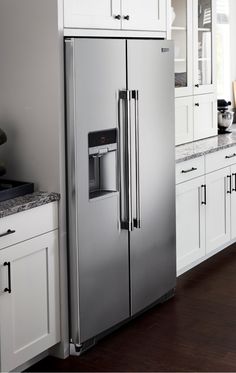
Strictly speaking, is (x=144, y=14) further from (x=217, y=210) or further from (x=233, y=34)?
(x=233, y=34)

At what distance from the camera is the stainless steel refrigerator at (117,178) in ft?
11.0

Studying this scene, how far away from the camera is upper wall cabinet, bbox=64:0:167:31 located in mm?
3294

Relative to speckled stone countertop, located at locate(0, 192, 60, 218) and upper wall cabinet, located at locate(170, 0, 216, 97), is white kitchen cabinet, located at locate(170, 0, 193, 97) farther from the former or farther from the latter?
speckled stone countertop, located at locate(0, 192, 60, 218)

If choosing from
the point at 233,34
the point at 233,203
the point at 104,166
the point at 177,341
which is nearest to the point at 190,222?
the point at 233,203

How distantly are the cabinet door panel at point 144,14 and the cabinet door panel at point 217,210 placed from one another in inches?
49.9

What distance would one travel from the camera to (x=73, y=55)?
10.6 feet

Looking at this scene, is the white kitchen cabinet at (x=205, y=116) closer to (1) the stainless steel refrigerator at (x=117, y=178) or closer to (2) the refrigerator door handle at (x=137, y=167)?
(1) the stainless steel refrigerator at (x=117, y=178)

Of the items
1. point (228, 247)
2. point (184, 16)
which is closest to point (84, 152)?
point (184, 16)

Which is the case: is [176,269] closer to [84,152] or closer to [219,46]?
[84,152]

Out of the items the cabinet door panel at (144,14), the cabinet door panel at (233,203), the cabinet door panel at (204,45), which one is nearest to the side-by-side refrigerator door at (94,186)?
the cabinet door panel at (144,14)

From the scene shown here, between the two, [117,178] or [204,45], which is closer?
[117,178]

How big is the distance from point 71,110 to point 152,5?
3.39 ft

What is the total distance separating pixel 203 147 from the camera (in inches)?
192

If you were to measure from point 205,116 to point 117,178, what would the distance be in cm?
190
